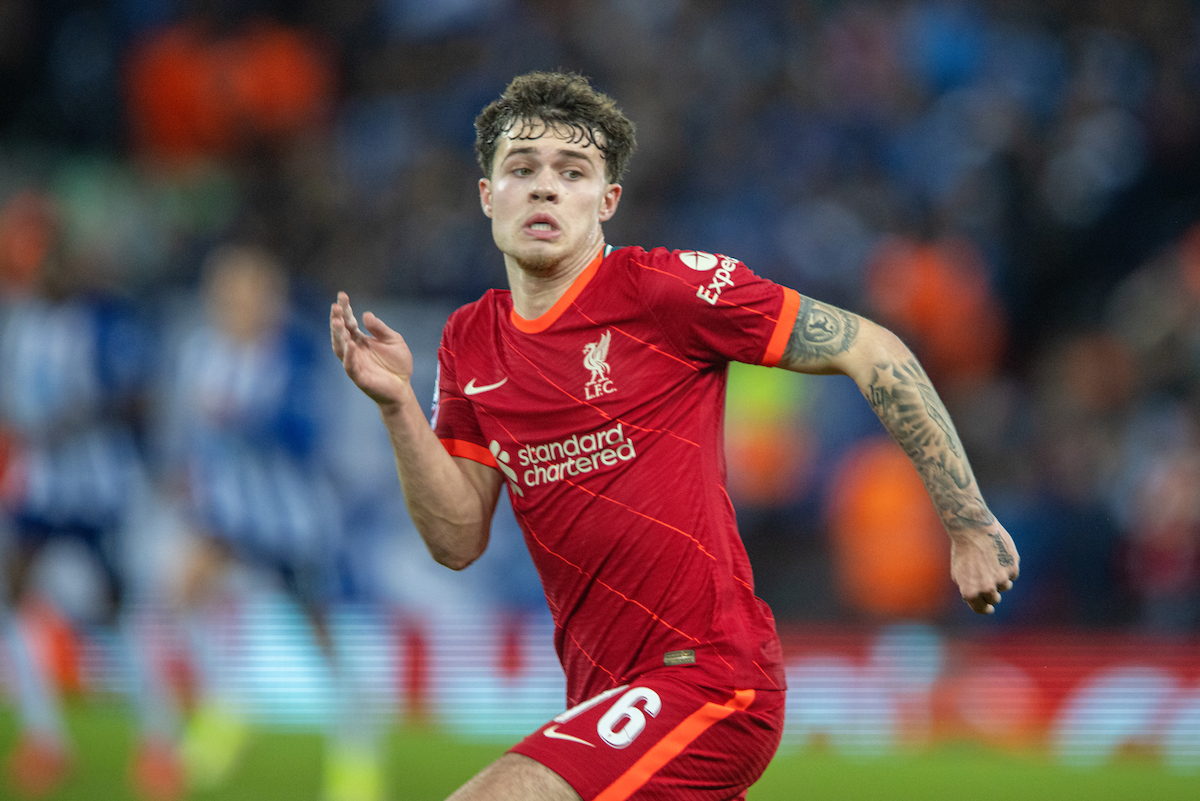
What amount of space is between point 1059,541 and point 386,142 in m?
7.24

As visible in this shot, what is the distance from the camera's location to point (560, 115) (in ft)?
10.6

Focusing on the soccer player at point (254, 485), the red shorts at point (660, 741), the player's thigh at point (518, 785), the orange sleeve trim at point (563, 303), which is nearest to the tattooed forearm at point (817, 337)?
the orange sleeve trim at point (563, 303)

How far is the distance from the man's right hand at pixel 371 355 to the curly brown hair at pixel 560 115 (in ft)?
1.76

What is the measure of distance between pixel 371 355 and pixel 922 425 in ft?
4.18

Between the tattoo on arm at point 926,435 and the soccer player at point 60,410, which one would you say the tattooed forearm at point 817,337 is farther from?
the soccer player at point 60,410

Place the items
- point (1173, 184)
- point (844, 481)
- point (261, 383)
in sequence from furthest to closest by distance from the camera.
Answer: point (1173, 184), point (844, 481), point (261, 383)

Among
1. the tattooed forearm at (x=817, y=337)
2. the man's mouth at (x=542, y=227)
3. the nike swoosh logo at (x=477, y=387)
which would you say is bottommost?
the nike swoosh logo at (x=477, y=387)

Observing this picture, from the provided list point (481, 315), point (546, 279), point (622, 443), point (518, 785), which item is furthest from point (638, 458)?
point (518, 785)

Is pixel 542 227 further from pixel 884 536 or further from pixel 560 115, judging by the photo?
pixel 884 536

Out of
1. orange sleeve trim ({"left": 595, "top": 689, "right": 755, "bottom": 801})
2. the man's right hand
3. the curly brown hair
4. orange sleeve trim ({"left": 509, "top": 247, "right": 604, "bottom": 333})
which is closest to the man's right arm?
the man's right hand

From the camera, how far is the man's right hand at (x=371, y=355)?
3.08 m

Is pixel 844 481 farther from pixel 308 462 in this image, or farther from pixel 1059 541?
pixel 308 462

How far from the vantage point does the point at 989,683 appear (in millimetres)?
8094

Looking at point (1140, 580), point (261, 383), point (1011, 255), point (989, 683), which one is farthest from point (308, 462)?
point (1011, 255)
